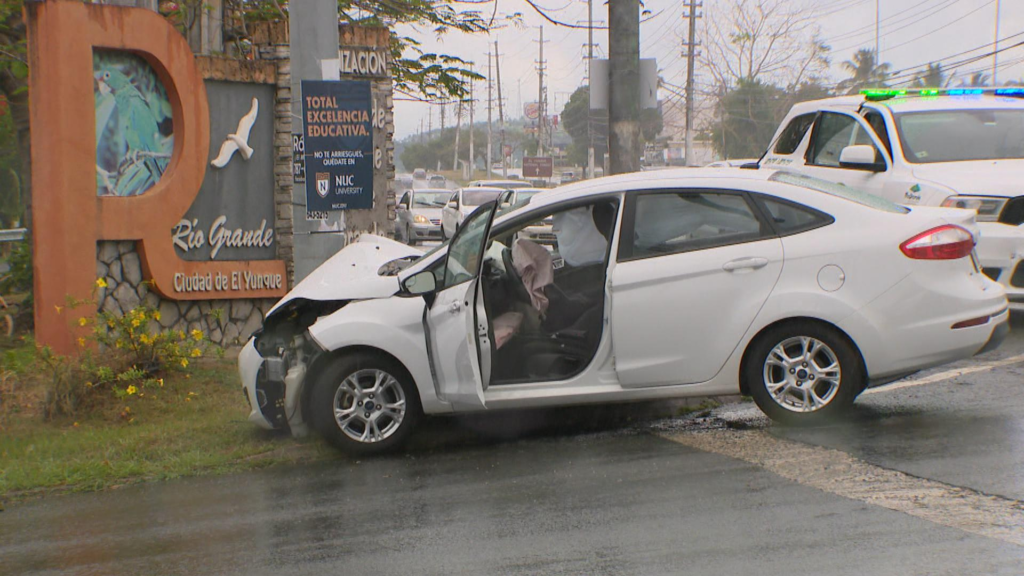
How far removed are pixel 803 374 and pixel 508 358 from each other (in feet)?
6.15

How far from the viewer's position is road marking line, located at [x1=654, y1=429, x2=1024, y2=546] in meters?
4.96

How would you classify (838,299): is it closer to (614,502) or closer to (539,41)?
(614,502)

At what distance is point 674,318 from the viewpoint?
668 centimetres

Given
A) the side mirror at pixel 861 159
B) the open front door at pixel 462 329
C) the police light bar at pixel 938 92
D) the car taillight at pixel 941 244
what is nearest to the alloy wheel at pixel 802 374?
the car taillight at pixel 941 244

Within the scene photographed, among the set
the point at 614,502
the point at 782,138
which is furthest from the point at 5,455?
the point at 782,138

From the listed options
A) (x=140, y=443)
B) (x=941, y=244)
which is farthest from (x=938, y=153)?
(x=140, y=443)

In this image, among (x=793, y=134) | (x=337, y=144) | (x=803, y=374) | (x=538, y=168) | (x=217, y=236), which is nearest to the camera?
(x=803, y=374)

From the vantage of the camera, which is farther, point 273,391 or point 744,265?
point 273,391

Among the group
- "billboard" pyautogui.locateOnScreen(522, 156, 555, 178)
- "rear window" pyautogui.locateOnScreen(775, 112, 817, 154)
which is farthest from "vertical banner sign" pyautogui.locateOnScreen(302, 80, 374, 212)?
"billboard" pyautogui.locateOnScreen(522, 156, 555, 178)

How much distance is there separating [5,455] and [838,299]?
5.61 metres

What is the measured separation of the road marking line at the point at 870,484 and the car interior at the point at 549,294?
3.01ft

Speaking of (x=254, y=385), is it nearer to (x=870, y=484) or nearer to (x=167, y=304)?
(x=870, y=484)

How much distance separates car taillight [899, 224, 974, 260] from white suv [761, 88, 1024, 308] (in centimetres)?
276

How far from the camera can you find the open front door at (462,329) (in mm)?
6609
